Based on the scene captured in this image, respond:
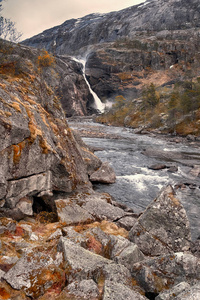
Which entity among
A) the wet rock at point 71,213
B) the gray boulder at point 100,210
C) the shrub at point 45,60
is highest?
the shrub at point 45,60

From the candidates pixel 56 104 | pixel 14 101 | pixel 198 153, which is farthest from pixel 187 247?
pixel 198 153

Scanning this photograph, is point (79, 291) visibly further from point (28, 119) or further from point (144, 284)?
point (28, 119)

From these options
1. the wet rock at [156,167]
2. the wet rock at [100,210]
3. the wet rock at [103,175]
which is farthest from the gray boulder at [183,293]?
the wet rock at [156,167]

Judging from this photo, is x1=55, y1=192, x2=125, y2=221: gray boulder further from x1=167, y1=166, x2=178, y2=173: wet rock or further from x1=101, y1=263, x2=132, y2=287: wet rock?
x1=167, y1=166, x2=178, y2=173: wet rock

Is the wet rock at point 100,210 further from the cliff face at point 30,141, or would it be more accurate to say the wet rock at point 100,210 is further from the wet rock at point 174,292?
the wet rock at point 174,292

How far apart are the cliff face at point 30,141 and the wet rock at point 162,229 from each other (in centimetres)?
624

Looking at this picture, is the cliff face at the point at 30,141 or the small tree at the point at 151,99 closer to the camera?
the cliff face at the point at 30,141

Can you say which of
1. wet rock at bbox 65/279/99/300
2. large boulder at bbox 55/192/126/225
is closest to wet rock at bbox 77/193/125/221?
large boulder at bbox 55/192/126/225

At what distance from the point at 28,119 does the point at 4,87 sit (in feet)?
8.53

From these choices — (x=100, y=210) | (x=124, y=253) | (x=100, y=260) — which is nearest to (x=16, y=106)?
(x=100, y=210)

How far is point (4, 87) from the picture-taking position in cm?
1248

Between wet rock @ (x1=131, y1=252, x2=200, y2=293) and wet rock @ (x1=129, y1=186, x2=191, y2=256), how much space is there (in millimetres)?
2594

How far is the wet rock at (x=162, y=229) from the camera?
31.3 feet

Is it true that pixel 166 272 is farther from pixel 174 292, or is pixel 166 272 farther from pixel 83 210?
pixel 83 210
